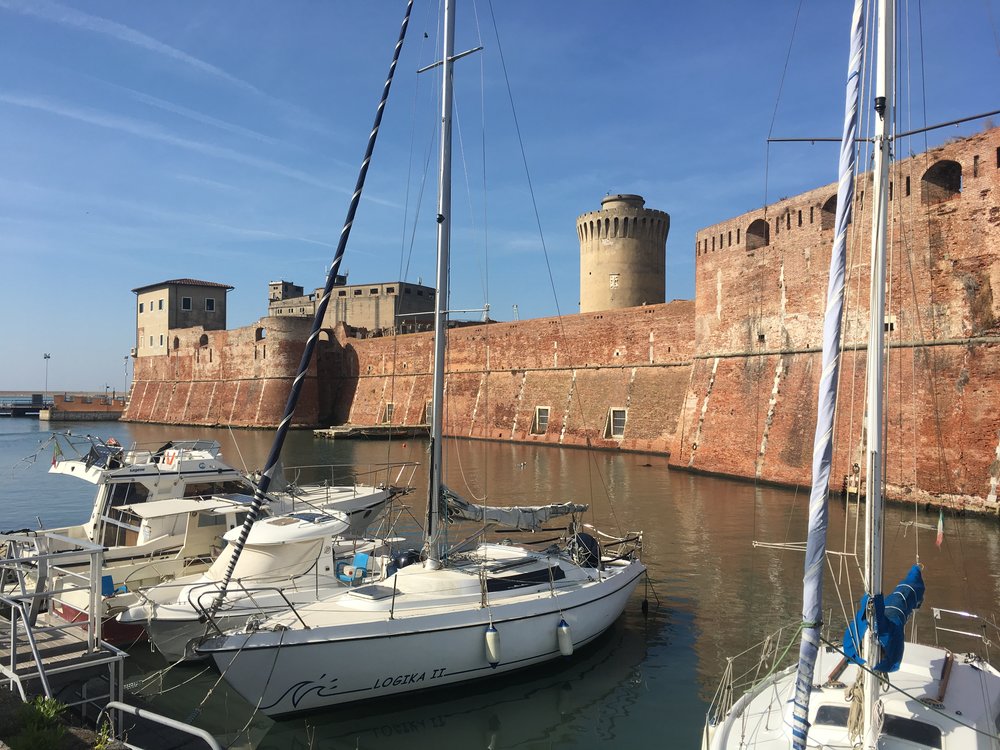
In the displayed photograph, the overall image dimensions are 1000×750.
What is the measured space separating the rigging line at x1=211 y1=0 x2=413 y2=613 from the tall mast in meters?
5.27

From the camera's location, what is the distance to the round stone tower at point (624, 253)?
48.8m

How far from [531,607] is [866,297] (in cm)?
1630

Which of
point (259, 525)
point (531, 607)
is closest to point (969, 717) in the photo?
point (531, 607)

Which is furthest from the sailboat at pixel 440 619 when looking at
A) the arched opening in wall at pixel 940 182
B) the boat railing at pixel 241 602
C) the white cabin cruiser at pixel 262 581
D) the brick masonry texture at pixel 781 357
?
the arched opening in wall at pixel 940 182

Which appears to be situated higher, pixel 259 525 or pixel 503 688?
pixel 259 525

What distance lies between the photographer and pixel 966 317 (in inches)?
722

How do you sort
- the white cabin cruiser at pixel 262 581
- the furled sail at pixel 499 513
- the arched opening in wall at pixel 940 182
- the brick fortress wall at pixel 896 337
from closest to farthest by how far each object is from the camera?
the white cabin cruiser at pixel 262 581, the furled sail at pixel 499 513, the brick fortress wall at pixel 896 337, the arched opening in wall at pixel 940 182

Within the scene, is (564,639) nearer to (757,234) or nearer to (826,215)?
(826,215)

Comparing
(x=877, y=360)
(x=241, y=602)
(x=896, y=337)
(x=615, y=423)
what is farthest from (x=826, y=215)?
(x=241, y=602)

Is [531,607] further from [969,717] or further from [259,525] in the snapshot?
[969,717]

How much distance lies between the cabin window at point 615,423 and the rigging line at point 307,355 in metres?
24.9

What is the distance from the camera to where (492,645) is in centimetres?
819

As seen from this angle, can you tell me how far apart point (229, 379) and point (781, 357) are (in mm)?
42358

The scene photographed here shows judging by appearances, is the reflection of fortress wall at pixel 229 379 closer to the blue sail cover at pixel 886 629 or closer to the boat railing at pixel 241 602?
the boat railing at pixel 241 602
